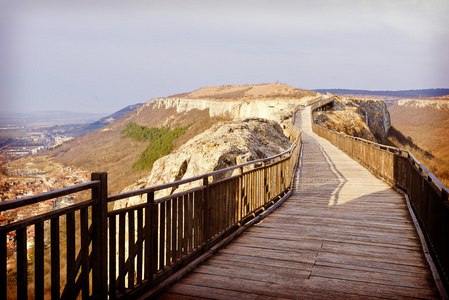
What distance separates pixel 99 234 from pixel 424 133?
4449 inches

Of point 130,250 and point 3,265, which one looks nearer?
point 3,265

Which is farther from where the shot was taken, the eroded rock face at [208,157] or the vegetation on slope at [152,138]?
the vegetation on slope at [152,138]

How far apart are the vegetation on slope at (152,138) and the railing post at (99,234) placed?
324 ft

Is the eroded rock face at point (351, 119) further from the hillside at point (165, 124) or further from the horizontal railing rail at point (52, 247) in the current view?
the horizontal railing rail at point (52, 247)

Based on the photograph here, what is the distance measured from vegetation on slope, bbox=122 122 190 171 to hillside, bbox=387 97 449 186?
6188 centimetres

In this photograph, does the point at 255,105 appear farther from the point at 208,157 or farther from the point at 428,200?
the point at 428,200

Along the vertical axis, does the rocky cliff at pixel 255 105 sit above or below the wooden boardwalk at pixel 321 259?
above

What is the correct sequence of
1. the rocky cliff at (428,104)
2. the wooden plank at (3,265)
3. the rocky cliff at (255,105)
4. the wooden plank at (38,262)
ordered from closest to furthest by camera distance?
1. the wooden plank at (3,265)
2. the wooden plank at (38,262)
3. the rocky cliff at (255,105)
4. the rocky cliff at (428,104)

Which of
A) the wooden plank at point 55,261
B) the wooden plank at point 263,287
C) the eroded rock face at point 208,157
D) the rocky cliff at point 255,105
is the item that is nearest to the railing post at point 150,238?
the wooden plank at point 263,287

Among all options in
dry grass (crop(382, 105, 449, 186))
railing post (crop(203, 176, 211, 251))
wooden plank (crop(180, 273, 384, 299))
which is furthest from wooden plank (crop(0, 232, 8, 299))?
dry grass (crop(382, 105, 449, 186))

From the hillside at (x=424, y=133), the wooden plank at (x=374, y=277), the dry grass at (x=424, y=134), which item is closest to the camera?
the wooden plank at (x=374, y=277)

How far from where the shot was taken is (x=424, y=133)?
10244cm

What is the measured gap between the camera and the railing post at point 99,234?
3.28 meters

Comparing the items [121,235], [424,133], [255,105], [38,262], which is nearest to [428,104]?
[424,133]
